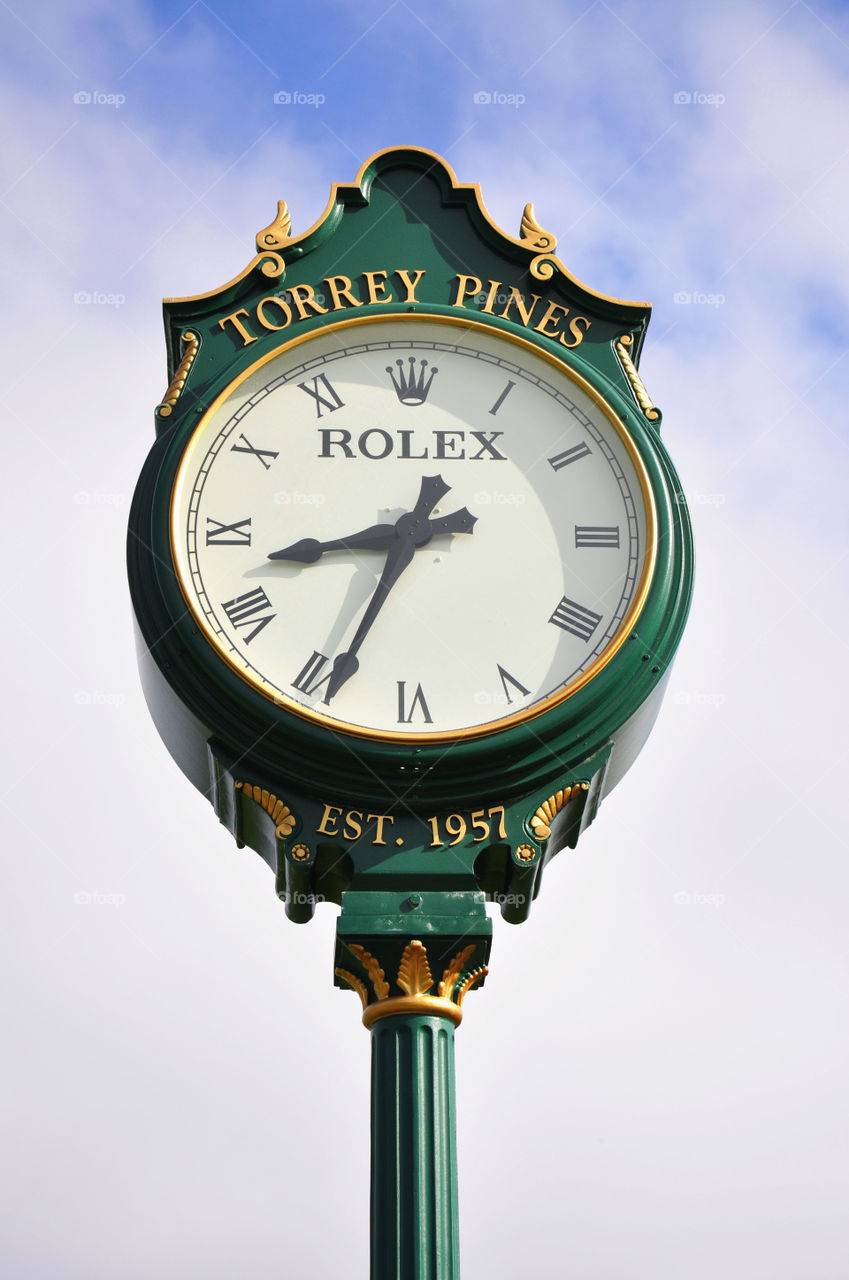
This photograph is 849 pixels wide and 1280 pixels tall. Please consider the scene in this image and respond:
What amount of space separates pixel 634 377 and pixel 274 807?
3.18 metres

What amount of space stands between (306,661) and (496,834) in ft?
4.22

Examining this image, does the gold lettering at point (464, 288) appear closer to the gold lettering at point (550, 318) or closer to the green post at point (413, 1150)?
the gold lettering at point (550, 318)

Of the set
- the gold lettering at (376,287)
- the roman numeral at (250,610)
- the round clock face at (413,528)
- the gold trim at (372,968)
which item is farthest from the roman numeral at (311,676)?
the gold lettering at (376,287)

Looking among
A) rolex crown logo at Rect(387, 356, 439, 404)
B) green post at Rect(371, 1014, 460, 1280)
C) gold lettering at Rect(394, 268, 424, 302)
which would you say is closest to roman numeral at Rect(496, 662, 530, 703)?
green post at Rect(371, 1014, 460, 1280)

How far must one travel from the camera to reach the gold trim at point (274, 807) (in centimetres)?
962

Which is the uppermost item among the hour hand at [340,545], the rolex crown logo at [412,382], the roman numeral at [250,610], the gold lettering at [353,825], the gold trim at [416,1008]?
the rolex crown logo at [412,382]

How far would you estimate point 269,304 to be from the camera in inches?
443

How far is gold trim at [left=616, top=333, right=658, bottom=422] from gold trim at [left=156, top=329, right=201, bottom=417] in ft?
7.42

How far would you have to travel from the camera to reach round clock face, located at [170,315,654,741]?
397 inches

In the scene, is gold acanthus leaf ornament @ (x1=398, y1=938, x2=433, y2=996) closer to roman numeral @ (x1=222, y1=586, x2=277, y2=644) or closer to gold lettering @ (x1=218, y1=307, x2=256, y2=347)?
roman numeral @ (x1=222, y1=586, x2=277, y2=644)

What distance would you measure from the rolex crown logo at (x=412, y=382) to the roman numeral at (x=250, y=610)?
154cm

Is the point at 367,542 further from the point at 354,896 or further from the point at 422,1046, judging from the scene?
the point at 422,1046

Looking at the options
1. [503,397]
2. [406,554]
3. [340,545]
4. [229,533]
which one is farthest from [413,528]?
[503,397]

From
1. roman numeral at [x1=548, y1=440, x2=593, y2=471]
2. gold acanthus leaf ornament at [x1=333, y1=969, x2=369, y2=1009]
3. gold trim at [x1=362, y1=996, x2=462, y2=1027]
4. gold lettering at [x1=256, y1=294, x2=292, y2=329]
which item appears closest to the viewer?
gold trim at [x1=362, y1=996, x2=462, y2=1027]
